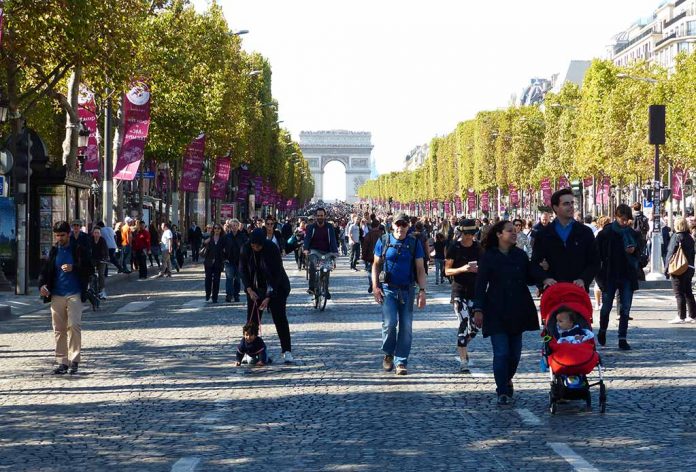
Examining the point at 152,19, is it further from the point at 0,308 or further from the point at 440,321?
the point at 440,321

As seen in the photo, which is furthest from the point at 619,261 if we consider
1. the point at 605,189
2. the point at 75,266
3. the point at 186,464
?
the point at 605,189

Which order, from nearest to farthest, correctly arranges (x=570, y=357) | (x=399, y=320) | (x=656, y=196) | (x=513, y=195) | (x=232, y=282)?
(x=570, y=357)
(x=399, y=320)
(x=232, y=282)
(x=656, y=196)
(x=513, y=195)

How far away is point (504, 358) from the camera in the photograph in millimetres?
11406

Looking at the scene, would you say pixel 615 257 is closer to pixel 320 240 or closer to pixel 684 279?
pixel 684 279

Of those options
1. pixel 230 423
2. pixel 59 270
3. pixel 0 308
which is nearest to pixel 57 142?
pixel 0 308

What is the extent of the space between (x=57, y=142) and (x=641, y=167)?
1151 inches

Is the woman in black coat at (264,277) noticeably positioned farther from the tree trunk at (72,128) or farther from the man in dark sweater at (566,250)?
the tree trunk at (72,128)

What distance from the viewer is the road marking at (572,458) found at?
834 cm

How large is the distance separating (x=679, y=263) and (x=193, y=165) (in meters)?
32.6

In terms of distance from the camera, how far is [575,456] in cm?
880

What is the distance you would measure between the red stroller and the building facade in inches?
3974

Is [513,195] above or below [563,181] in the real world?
below

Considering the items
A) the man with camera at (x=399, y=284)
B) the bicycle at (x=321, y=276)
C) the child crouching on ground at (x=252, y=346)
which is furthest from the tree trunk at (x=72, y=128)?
the man with camera at (x=399, y=284)

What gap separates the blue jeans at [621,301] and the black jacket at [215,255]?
10.9 metres
